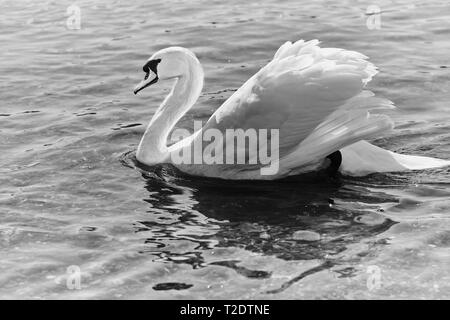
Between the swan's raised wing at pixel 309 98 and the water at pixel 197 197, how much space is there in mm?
627

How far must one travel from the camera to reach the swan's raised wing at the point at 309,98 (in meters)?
9.97

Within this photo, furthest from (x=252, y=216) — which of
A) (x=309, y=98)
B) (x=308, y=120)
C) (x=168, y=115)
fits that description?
(x=168, y=115)

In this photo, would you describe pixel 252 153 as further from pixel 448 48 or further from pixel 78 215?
pixel 448 48

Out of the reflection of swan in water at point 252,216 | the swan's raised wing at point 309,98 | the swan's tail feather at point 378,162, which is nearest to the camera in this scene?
the reflection of swan in water at point 252,216

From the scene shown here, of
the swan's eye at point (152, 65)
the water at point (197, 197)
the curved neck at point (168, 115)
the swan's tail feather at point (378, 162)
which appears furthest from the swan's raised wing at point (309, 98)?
the swan's eye at point (152, 65)

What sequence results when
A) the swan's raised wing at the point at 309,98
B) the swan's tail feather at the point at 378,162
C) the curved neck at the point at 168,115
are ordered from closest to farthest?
the swan's raised wing at the point at 309,98
the swan's tail feather at the point at 378,162
the curved neck at the point at 168,115

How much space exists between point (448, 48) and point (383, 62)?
1.25 metres

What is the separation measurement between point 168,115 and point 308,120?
6.31 feet

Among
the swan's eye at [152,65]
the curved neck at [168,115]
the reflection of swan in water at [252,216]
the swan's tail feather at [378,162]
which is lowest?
the reflection of swan in water at [252,216]

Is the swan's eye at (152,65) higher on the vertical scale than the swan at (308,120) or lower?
higher

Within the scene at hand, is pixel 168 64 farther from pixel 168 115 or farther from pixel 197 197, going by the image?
pixel 197 197

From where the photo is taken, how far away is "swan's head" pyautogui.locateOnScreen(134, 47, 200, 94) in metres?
11.1

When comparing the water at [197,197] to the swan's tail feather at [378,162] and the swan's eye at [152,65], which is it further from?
the swan's eye at [152,65]

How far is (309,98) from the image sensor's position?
10.0m
